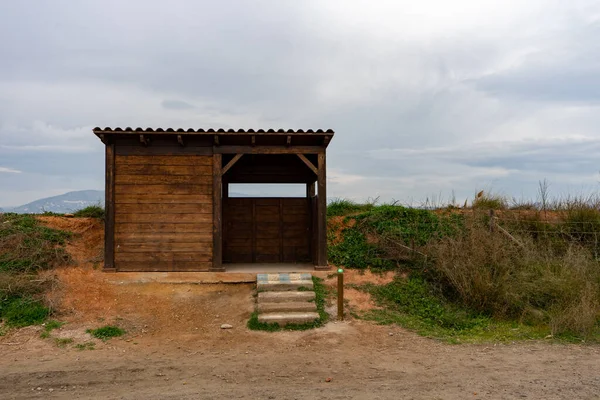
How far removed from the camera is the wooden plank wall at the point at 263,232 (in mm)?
12562

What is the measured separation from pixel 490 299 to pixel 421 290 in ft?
5.02

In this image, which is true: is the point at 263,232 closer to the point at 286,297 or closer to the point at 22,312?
the point at 286,297

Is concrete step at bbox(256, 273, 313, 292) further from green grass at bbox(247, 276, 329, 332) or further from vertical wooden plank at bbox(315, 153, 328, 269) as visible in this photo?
vertical wooden plank at bbox(315, 153, 328, 269)

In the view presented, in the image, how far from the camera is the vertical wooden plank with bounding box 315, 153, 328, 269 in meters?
10.8

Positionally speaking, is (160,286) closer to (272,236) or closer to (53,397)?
(272,236)

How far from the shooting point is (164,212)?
421 inches

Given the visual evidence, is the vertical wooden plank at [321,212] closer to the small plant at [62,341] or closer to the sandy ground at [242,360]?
the sandy ground at [242,360]

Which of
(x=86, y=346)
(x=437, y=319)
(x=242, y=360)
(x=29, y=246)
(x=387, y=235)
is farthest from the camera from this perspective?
(x=387, y=235)

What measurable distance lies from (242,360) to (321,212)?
509cm

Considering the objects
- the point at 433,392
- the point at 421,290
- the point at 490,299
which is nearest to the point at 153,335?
the point at 433,392

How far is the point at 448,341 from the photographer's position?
7.37m

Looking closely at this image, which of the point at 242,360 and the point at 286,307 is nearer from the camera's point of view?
the point at 242,360

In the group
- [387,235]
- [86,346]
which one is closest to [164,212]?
[86,346]

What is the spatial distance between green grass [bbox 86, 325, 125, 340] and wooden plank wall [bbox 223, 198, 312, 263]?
195 inches
